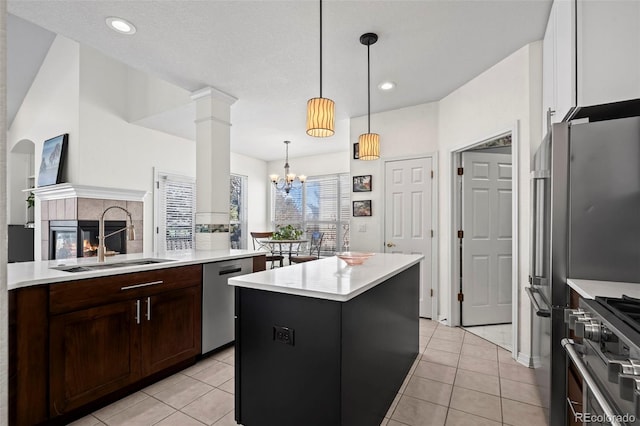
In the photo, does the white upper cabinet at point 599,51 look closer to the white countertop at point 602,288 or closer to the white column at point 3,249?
the white countertop at point 602,288

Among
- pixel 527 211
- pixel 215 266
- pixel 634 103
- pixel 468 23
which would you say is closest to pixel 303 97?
pixel 468 23

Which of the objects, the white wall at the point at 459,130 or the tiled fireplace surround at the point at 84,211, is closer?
the white wall at the point at 459,130

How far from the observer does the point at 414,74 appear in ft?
10.7

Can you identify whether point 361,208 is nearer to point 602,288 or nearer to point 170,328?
point 170,328

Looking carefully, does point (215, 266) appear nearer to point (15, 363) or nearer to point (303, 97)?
point (15, 363)

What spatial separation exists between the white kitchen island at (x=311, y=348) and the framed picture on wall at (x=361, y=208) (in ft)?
8.02

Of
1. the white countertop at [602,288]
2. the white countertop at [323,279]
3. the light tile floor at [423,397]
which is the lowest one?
the light tile floor at [423,397]

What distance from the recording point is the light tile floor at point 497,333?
321 centimetres

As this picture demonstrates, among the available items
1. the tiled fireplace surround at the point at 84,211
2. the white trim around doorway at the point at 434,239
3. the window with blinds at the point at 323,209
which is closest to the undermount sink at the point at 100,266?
the tiled fireplace surround at the point at 84,211

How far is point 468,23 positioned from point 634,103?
1291mm

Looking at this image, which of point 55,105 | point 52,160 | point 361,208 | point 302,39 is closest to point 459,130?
point 361,208

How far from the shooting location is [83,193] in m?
4.29

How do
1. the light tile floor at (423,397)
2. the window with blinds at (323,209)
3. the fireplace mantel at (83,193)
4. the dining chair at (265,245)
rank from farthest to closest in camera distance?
the window with blinds at (323,209) < the dining chair at (265,245) < the fireplace mantel at (83,193) < the light tile floor at (423,397)

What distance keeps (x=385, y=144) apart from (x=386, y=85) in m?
0.94
